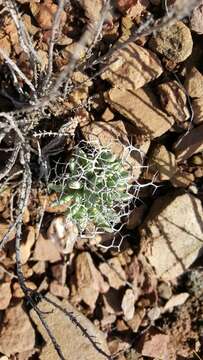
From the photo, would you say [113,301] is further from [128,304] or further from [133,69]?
[133,69]

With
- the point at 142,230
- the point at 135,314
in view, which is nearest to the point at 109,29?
the point at 142,230

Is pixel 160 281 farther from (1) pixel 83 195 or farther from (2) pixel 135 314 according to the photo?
(1) pixel 83 195

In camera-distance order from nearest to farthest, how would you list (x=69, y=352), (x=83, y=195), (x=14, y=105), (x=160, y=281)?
(x=83, y=195) < (x=14, y=105) < (x=69, y=352) < (x=160, y=281)

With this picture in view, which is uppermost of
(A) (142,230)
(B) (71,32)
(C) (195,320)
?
(B) (71,32)

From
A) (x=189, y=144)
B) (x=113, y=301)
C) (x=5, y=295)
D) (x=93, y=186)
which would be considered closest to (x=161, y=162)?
(x=189, y=144)

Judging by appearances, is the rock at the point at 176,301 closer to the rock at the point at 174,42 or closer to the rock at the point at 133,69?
the rock at the point at 133,69

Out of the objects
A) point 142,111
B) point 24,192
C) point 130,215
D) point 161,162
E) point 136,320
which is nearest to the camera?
point 24,192

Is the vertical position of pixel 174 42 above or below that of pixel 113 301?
above
